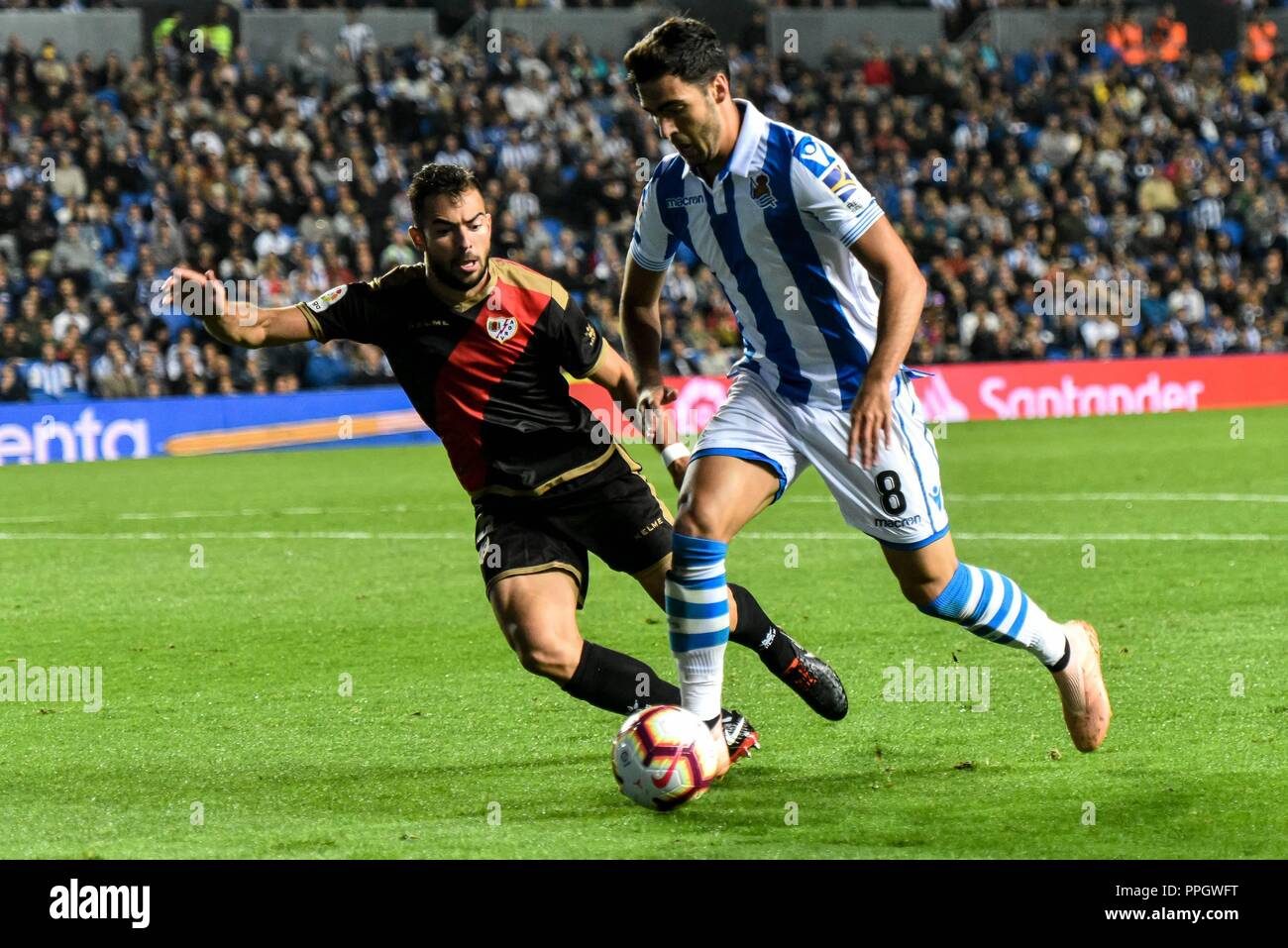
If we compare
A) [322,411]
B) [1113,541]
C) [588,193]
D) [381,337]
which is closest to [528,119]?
[588,193]

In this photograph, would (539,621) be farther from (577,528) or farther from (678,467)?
(678,467)

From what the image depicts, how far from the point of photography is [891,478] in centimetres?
524

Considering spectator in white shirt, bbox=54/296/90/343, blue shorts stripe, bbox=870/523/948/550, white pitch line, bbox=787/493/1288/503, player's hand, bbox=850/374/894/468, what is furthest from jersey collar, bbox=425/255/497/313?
spectator in white shirt, bbox=54/296/90/343

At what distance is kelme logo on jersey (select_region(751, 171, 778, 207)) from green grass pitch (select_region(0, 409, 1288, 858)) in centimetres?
178

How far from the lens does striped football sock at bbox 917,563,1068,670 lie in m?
5.39

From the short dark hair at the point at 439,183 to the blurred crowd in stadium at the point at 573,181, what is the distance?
13976 mm

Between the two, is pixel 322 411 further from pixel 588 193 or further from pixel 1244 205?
pixel 1244 205

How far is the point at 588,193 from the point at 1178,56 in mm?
12056

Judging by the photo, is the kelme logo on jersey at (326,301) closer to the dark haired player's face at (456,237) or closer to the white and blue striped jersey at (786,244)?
the dark haired player's face at (456,237)

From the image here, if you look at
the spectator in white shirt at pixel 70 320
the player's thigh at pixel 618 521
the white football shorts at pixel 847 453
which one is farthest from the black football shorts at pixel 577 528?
the spectator in white shirt at pixel 70 320

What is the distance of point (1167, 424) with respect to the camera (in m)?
20.4

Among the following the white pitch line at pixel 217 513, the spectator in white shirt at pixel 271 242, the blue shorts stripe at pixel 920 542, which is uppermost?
the spectator in white shirt at pixel 271 242

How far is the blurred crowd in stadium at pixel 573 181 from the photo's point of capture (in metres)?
19.9

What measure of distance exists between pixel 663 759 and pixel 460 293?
5.84ft
